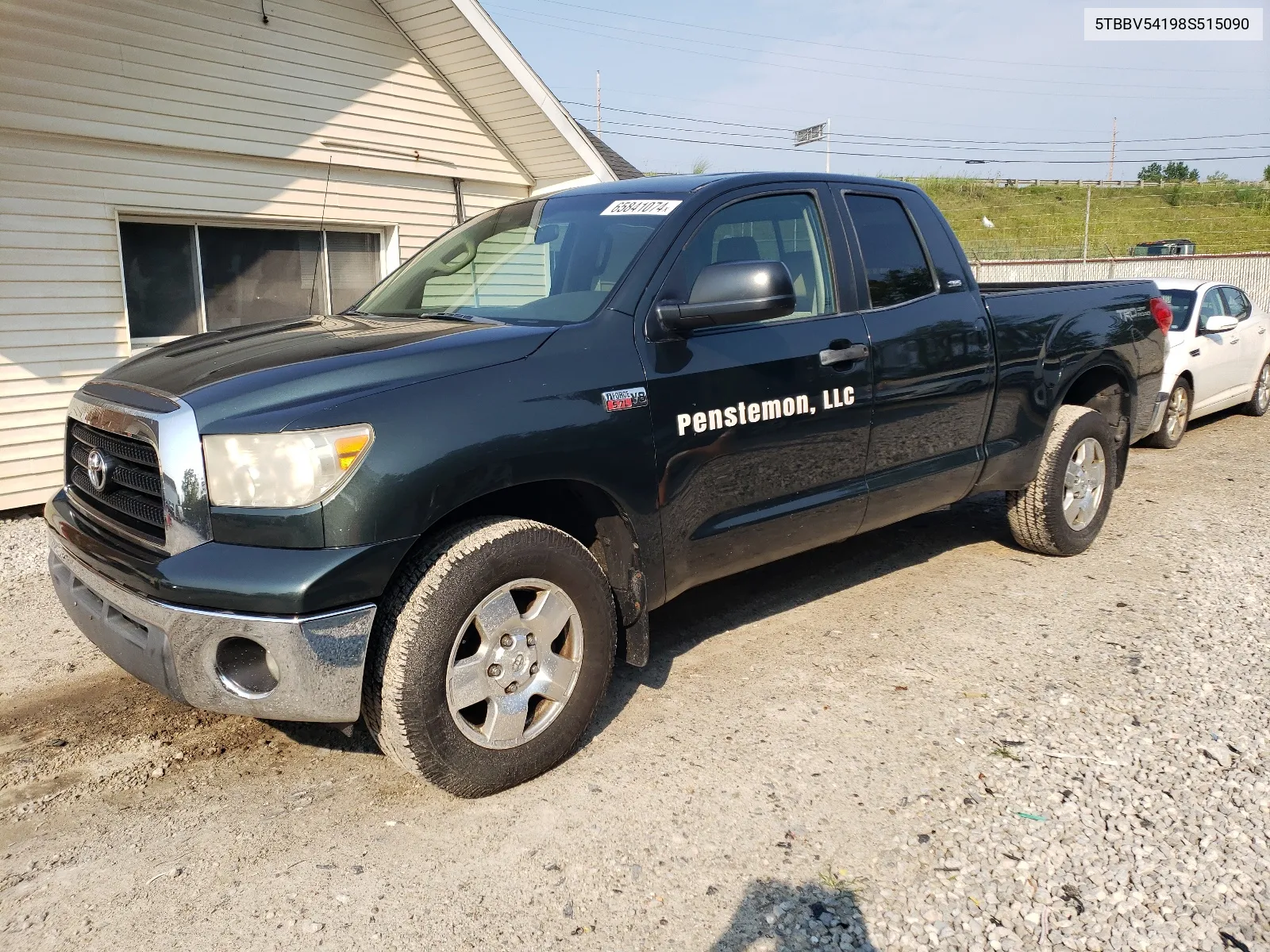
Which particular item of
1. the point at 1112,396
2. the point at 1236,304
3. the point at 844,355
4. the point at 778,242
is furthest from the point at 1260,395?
the point at 778,242

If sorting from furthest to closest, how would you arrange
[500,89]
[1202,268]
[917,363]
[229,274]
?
[1202,268]
[500,89]
[229,274]
[917,363]

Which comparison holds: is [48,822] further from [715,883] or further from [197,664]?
[715,883]

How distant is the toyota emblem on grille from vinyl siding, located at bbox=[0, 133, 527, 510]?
477 centimetres

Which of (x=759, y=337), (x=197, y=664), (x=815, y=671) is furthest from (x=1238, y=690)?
(x=197, y=664)

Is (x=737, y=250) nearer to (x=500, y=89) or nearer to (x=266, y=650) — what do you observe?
(x=266, y=650)

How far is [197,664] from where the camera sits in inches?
110

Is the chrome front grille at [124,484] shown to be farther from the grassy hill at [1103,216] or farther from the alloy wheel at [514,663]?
the grassy hill at [1103,216]

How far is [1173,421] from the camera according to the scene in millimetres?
9531

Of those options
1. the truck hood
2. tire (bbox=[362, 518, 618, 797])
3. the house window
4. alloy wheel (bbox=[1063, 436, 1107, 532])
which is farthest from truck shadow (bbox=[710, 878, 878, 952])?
the house window

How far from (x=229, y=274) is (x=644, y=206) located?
18.9ft

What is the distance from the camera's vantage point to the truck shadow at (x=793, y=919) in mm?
2488

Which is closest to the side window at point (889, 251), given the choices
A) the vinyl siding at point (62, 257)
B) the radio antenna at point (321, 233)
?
the radio antenna at point (321, 233)

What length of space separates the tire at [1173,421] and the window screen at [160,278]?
873 centimetres

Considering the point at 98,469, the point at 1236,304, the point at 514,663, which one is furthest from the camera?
the point at 1236,304
